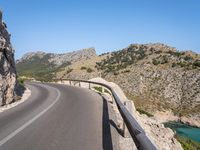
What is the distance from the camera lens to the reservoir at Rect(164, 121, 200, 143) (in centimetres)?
3857

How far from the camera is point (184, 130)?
42.9 m

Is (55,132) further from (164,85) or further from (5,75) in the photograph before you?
(164,85)

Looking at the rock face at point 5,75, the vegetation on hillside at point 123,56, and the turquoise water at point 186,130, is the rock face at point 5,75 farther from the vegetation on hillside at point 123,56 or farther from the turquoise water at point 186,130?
the vegetation on hillside at point 123,56

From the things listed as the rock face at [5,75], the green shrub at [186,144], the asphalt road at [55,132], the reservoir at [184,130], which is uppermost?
the rock face at [5,75]

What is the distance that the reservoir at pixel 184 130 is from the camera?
38.6 metres

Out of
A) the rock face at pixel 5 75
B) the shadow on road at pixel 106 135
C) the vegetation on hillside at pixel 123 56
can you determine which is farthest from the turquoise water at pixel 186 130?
the vegetation on hillside at pixel 123 56

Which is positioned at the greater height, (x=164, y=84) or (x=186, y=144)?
(x=164, y=84)

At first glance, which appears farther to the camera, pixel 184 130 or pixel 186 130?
pixel 186 130

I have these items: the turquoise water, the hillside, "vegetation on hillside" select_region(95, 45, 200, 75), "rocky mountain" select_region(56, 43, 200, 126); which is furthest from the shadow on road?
"vegetation on hillside" select_region(95, 45, 200, 75)

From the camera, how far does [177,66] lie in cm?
7394

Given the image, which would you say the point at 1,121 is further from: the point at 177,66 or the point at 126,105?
the point at 177,66

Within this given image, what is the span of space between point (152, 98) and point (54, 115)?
1984 inches

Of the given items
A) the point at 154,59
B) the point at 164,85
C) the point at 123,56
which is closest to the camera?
the point at 164,85

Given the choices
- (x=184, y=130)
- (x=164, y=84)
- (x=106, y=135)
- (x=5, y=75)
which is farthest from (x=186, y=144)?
(x=164, y=84)
